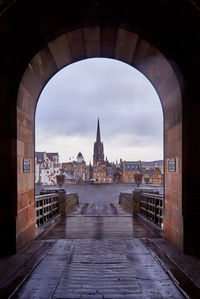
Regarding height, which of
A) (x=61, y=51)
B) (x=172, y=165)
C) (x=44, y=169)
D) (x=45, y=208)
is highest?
(x=61, y=51)

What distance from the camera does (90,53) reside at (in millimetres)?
4871

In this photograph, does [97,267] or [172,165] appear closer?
[97,267]

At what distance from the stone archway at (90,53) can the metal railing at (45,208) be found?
1.05 meters

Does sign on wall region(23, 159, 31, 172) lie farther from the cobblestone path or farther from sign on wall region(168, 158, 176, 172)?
sign on wall region(168, 158, 176, 172)

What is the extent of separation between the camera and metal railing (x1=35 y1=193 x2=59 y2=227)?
5508mm

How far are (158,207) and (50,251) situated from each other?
134 inches

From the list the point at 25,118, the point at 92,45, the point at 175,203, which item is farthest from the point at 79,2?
the point at 175,203

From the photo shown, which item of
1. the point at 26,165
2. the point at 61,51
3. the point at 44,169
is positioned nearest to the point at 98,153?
the point at 44,169

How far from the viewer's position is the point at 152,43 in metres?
3.89

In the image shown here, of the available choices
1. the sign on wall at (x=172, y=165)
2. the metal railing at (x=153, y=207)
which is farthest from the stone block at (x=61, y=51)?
the metal railing at (x=153, y=207)

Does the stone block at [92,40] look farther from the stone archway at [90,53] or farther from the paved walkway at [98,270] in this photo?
the paved walkway at [98,270]

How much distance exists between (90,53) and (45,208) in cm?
515

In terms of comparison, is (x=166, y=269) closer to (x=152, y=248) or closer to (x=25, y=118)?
(x=152, y=248)

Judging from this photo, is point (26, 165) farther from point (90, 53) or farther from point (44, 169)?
point (44, 169)
